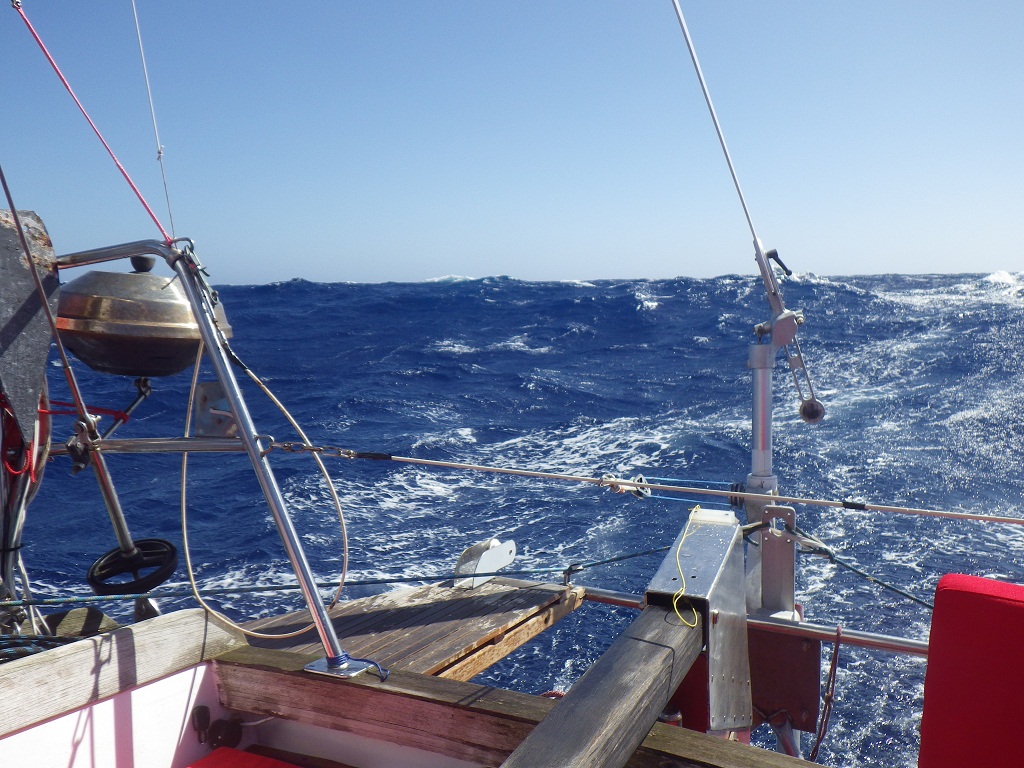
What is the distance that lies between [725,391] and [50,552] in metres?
10.4

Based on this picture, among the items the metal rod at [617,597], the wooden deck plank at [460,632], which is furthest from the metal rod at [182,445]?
the metal rod at [617,597]

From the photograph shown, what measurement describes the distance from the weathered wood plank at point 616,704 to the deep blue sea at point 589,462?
3023 mm

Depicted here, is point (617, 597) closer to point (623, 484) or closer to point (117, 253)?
point (623, 484)

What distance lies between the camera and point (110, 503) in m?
2.59

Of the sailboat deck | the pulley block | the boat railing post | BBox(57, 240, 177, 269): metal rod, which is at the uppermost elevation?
BBox(57, 240, 177, 269): metal rod

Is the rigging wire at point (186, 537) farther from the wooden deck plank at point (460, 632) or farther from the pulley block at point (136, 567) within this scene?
the wooden deck plank at point (460, 632)

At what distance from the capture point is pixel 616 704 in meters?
1.44

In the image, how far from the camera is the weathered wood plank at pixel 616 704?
129 cm

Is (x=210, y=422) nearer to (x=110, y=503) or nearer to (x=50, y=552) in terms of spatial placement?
(x=110, y=503)

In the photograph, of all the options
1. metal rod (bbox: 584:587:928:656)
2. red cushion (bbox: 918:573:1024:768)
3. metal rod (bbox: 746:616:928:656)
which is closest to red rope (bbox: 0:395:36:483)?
metal rod (bbox: 584:587:928:656)

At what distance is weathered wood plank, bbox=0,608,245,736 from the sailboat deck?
1.02 meters

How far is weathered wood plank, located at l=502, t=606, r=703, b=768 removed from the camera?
4.24 feet

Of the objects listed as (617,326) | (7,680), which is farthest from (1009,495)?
(617,326)

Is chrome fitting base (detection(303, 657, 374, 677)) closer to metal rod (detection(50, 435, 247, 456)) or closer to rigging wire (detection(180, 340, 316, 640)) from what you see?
rigging wire (detection(180, 340, 316, 640))
